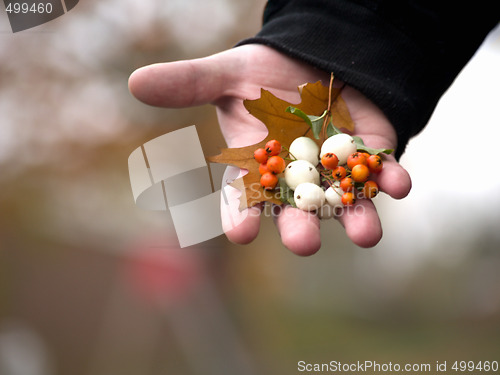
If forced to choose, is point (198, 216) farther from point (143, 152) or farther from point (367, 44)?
point (367, 44)

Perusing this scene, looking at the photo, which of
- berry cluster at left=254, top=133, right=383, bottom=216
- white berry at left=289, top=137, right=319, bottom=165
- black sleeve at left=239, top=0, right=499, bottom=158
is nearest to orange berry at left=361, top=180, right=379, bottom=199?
berry cluster at left=254, top=133, right=383, bottom=216

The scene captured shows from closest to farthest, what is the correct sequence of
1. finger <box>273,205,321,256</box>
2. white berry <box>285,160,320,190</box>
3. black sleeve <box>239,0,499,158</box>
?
1. finger <box>273,205,321,256</box>
2. white berry <box>285,160,320,190</box>
3. black sleeve <box>239,0,499,158</box>

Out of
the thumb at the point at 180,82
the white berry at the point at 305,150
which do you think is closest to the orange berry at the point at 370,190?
the white berry at the point at 305,150

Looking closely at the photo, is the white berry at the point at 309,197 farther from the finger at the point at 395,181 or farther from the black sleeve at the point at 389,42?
the black sleeve at the point at 389,42

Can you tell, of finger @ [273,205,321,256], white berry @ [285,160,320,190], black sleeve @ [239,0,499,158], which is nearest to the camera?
finger @ [273,205,321,256]

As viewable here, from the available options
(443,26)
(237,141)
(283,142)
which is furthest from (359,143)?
(443,26)

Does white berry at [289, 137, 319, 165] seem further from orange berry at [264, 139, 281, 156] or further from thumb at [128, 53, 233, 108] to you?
thumb at [128, 53, 233, 108]
